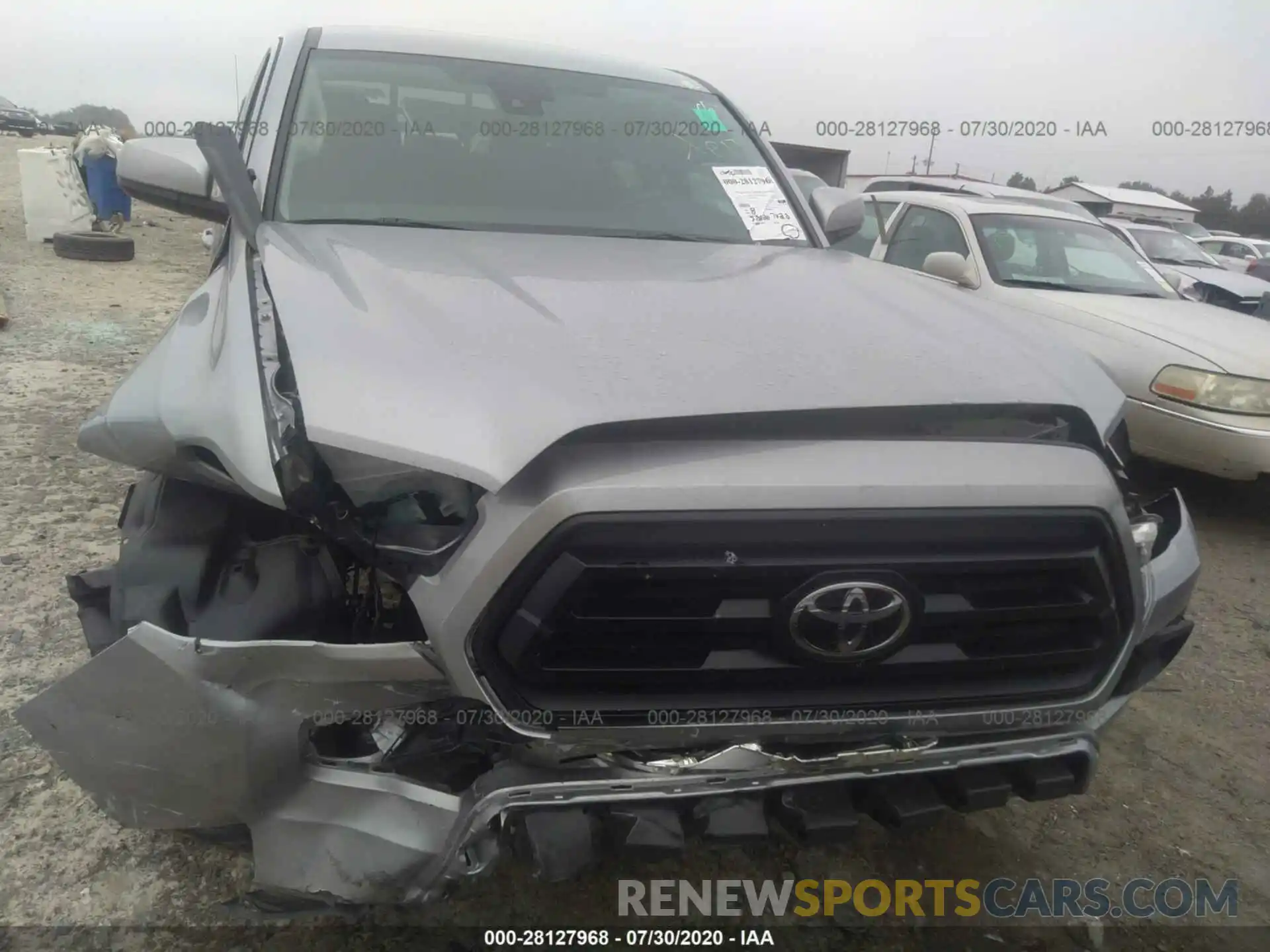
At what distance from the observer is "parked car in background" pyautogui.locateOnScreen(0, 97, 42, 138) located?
3719cm

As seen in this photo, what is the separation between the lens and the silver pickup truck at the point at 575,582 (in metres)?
1.30

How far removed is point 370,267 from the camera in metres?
1.81

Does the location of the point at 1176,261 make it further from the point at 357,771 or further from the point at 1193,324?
the point at 357,771

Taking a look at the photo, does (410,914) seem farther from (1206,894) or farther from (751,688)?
(1206,894)

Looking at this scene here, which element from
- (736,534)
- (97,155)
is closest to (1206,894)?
(736,534)

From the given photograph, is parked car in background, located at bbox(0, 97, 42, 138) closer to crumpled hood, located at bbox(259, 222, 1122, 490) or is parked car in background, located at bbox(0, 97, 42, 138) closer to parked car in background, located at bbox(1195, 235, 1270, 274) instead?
parked car in background, located at bbox(1195, 235, 1270, 274)

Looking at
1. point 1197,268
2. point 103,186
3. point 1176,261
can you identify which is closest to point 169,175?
point 103,186

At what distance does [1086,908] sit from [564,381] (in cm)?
177

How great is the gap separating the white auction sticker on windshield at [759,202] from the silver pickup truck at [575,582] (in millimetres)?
1014

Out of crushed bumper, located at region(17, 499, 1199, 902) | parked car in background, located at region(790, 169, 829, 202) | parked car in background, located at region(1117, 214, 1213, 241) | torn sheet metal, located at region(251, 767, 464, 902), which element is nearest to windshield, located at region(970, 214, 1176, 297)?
parked car in background, located at region(790, 169, 829, 202)

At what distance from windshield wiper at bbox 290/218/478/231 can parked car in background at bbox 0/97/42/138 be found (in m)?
43.5

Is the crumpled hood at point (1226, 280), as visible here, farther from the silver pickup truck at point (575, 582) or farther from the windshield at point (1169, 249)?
the silver pickup truck at point (575, 582)

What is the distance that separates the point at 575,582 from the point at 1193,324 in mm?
A: 4524

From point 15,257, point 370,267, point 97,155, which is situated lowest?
point 15,257
